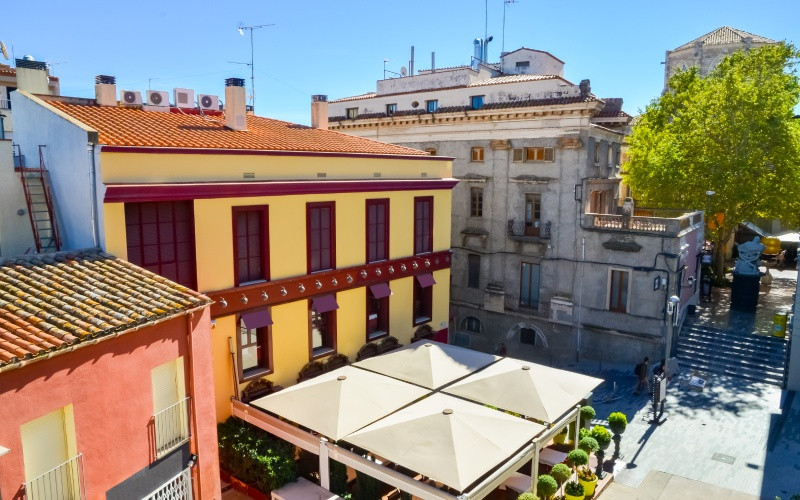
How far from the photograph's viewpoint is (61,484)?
9.05 m

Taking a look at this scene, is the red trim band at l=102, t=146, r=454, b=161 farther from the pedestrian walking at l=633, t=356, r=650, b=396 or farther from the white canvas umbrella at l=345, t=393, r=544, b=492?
the pedestrian walking at l=633, t=356, r=650, b=396

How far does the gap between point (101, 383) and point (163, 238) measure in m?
5.69

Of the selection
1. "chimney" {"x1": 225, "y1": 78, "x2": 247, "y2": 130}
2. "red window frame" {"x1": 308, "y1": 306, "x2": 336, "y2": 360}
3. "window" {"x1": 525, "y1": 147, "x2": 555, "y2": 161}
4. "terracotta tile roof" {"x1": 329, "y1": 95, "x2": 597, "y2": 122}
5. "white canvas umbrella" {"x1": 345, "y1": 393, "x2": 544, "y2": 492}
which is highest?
"terracotta tile roof" {"x1": 329, "y1": 95, "x2": 597, "y2": 122}

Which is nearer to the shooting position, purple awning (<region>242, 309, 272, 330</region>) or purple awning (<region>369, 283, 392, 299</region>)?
purple awning (<region>242, 309, 272, 330</region>)

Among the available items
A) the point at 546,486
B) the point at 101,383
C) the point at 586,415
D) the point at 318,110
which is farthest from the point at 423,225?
the point at 101,383

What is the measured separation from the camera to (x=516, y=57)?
3709cm

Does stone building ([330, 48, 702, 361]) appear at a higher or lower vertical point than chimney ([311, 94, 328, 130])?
lower

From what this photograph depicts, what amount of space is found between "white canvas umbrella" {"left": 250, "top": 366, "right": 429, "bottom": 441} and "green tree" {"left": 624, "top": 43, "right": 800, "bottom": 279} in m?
21.8

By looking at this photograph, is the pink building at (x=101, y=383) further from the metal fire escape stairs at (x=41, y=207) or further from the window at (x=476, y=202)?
the window at (x=476, y=202)

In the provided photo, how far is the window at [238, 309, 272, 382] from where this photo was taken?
53.4 ft

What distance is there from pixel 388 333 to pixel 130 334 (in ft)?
38.9

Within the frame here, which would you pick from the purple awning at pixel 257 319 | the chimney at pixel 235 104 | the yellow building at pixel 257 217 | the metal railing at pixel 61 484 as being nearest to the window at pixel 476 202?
the yellow building at pixel 257 217

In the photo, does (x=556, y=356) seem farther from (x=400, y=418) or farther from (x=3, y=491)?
(x=3, y=491)

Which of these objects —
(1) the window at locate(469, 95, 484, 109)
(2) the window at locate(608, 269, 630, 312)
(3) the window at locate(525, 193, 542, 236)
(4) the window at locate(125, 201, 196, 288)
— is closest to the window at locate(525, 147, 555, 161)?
(3) the window at locate(525, 193, 542, 236)
